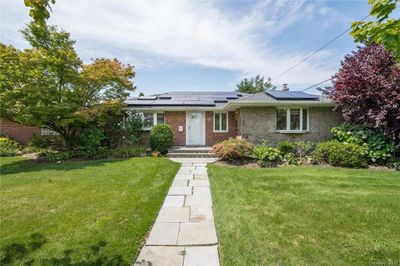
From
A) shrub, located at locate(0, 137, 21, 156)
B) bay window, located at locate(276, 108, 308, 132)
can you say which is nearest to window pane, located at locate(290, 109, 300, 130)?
bay window, located at locate(276, 108, 308, 132)

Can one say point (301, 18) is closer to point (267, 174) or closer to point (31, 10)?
point (267, 174)

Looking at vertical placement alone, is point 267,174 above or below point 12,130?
below

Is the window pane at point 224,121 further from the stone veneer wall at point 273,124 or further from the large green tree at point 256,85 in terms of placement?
the large green tree at point 256,85

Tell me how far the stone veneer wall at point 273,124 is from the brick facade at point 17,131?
43.0 ft

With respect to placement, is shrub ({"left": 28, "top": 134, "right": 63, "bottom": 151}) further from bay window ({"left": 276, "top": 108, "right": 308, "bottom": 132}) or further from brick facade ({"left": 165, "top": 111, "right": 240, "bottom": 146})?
bay window ({"left": 276, "top": 108, "right": 308, "bottom": 132})

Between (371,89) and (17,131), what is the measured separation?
19492 mm

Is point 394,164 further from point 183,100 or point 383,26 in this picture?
point 183,100

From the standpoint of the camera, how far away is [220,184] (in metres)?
6.47

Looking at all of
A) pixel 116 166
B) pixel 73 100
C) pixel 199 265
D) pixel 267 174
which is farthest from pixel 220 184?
pixel 73 100

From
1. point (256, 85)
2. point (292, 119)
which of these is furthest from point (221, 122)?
point (256, 85)

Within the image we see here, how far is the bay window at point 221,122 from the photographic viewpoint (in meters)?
14.2

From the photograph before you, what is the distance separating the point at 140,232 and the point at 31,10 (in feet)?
10.8

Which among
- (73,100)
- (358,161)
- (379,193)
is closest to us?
(379,193)

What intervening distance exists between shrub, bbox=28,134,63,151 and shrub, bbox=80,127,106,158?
258 centimetres
